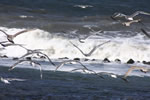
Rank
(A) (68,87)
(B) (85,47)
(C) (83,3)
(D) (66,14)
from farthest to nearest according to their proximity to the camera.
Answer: (C) (83,3)
(D) (66,14)
(B) (85,47)
(A) (68,87)

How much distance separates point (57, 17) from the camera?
113ft

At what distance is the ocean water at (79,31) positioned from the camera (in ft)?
72.2

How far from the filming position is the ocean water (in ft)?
72.2

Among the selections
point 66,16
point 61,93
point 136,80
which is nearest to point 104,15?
A: point 66,16

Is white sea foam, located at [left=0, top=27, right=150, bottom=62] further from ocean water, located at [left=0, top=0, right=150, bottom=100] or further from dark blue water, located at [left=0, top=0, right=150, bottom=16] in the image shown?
dark blue water, located at [left=0, top=0, right=150, bottom=16]

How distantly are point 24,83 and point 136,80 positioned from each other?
12.4 feet

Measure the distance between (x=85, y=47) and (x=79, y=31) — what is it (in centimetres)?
360

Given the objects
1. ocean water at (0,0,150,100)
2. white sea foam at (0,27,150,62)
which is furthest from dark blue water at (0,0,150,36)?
white sea foam at (0,27,150,62)

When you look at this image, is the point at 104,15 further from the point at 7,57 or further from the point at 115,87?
the point at 115,87

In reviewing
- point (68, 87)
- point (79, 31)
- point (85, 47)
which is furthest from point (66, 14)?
point (68, 87)

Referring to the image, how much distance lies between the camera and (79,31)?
2998 centimetres

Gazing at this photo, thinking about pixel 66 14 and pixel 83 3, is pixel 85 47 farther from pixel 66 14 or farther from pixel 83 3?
pixel 83 3

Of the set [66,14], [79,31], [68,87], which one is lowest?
[66,14]

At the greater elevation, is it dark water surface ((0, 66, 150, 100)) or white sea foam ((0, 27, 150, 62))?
dark water surface ((0, 66, 150, 100))
